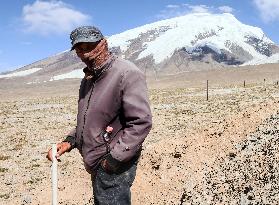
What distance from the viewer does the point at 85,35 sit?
3.89 metres

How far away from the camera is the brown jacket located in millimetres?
3791

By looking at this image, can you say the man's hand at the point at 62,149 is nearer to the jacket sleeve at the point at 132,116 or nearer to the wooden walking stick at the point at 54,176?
the wooden walking stick at the point at 54,176

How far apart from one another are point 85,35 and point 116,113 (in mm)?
711

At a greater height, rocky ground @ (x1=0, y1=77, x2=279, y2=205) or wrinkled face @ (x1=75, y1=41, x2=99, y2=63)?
wrinkled face @ (x1=75, y1=41, x2=99, y2=63)

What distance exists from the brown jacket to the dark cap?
234 mm

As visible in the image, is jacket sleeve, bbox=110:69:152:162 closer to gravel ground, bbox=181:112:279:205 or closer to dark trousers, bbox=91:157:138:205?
dark trousers, bbox=91:157:138:205

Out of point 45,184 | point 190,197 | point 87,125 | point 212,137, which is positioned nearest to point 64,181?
point 45,184

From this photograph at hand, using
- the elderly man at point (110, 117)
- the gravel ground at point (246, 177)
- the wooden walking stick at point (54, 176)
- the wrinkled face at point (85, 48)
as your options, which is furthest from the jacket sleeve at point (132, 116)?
the gravel ground at point (246, 177)

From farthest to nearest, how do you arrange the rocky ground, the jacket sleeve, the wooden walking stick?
the rocky ground
the wooden walking stick
the jacket sleeve

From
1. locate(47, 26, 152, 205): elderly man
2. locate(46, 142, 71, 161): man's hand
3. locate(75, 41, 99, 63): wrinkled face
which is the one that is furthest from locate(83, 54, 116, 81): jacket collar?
locate(46, 142, 71, 161): man's hand

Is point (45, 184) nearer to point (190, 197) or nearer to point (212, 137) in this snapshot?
point (212, 137)

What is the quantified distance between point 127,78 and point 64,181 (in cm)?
754

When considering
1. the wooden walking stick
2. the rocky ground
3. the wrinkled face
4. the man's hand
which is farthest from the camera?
the rocky ground

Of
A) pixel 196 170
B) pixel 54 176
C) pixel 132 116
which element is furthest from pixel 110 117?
pixel 196 170
